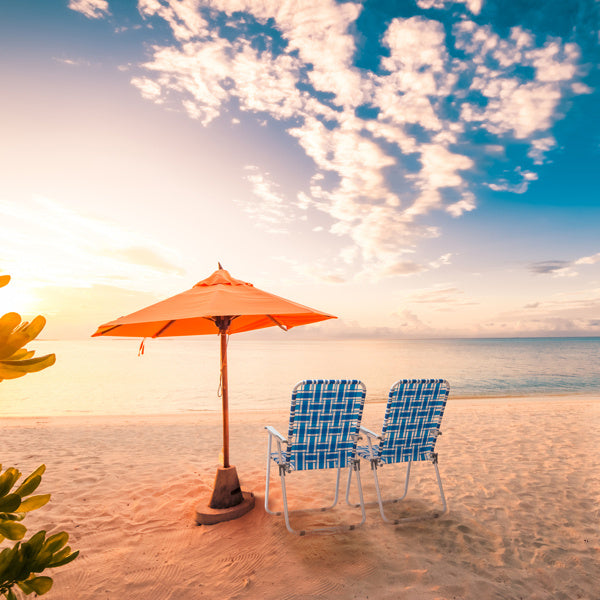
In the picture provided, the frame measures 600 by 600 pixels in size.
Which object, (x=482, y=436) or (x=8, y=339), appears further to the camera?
(x=482, y=436)

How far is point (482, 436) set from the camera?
23.1 feet

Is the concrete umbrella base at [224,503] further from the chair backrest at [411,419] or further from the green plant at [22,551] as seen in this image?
the green plant at [22,551]

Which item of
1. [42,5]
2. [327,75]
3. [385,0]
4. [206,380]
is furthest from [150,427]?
[206,380]

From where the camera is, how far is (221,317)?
12.2ft

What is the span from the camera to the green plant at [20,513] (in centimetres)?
54

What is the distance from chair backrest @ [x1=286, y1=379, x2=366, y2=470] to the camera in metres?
3.13

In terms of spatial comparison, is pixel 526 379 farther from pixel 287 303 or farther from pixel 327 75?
pixel 287 303

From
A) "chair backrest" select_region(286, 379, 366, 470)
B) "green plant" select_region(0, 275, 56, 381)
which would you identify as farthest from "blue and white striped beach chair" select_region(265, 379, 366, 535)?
"green plant" select_region(0, 275, 56, 381)

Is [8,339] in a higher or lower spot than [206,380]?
higher

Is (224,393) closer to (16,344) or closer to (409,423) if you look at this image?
(409,423)

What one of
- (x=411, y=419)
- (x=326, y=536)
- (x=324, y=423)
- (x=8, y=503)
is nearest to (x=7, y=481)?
(x=8, y=503)

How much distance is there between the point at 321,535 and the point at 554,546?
2030 mm

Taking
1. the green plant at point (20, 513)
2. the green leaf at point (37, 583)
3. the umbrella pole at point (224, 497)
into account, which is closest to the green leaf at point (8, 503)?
the green plant at point (20, 513)

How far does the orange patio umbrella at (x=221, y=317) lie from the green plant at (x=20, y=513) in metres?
2.04
